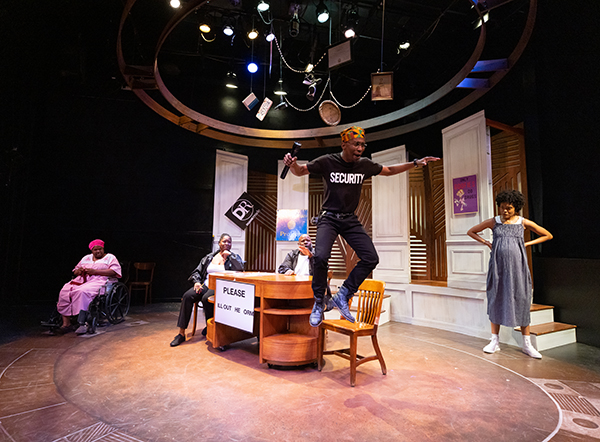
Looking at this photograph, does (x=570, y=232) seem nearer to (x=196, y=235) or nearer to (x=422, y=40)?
(x=422, y=40)

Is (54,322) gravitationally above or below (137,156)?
below

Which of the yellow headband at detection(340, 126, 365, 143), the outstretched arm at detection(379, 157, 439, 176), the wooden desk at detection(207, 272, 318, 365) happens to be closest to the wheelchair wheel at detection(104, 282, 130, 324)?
the wooden desk at detection(207, 272, 318, 365)

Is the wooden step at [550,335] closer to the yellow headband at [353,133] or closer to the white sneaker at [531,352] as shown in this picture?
the white sneaker at [531,352]

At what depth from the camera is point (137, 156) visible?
7324 millimetres

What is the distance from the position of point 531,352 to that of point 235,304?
3.54m

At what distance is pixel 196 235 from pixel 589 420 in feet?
23.3

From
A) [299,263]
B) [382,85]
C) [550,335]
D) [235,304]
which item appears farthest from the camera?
[299,263]

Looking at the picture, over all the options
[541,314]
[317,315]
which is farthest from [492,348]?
[317,315]

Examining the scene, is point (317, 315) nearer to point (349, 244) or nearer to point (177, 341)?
point (349, 244)

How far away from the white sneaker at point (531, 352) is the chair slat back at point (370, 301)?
7.13ft

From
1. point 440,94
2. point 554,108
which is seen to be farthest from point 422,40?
point 554,108

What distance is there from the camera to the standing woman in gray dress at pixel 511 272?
379 centimetres

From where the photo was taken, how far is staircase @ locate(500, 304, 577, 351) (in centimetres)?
396

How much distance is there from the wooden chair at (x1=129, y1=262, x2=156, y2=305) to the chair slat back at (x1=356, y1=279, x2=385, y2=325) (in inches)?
207
